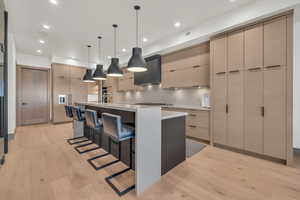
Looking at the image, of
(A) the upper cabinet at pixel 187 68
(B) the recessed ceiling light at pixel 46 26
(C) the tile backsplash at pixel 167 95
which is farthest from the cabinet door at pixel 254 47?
(B) the recessed ceiling light at pixel 46 26

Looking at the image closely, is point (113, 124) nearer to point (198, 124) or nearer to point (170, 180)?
point (170, 180)

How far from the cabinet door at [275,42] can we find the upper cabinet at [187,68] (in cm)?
125

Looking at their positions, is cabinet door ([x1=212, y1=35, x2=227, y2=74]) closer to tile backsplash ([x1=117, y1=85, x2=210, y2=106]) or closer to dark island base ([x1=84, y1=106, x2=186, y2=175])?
tile backsplash ([x1=117, y1=85, x2=210, y2=106])

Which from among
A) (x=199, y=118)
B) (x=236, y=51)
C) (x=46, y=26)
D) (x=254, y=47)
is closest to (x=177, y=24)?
(x=236, y=51)

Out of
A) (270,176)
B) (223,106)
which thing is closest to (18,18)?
(223,106)

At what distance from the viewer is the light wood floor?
162cm

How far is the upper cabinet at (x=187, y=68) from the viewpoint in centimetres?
363

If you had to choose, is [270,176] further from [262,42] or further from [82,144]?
[82,144]

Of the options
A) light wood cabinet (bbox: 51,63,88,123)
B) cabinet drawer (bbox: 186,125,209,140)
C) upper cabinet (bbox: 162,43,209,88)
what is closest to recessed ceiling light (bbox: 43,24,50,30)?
light wood cabinet (bbox: 51,63,88,123)

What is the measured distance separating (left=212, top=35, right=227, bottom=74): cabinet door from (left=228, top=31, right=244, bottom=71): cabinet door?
10 cm

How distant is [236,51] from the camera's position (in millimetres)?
2865

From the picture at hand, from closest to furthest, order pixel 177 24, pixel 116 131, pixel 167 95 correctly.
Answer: pixel 116 131 < pixel 177 24 < pixel 167 95

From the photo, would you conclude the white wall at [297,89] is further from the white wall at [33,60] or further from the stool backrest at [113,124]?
the white wall at [33,60]

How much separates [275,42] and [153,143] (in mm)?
2841
